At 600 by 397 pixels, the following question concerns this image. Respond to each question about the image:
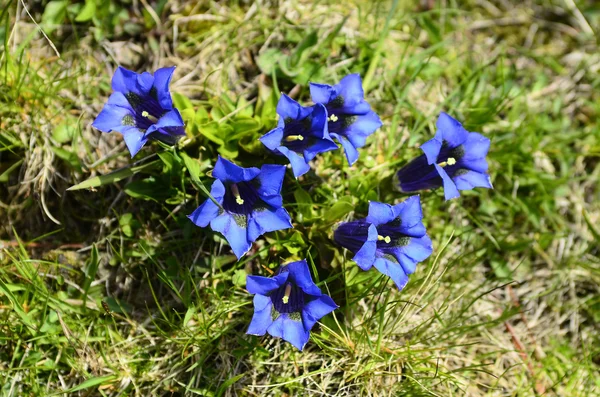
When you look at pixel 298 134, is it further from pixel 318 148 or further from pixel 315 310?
pixel 315 310

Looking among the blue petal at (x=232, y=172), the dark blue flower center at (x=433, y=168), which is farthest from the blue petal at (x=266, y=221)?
the dark blue flower center at (x=433, y=168)

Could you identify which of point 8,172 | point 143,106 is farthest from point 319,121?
point 8,172

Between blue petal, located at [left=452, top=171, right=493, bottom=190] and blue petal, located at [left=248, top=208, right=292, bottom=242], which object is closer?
blue petal, located at [left=248, top=208, right=292, bottom=242]

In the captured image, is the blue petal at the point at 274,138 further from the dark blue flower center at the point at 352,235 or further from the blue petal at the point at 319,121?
the dark blue flower center at the point at 352,235

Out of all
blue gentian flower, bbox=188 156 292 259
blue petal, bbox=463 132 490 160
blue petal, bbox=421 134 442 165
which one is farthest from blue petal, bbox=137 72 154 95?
blue petal, bbox=463 132 490 160

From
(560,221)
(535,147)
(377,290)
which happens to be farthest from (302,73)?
(560,221)

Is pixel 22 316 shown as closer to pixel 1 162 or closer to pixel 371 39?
pixel 1 162

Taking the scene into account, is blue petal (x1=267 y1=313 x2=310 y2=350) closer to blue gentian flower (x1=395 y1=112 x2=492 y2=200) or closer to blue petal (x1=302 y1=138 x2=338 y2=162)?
blue petal (x1=302 y1=138 x2=338 y2=162)
